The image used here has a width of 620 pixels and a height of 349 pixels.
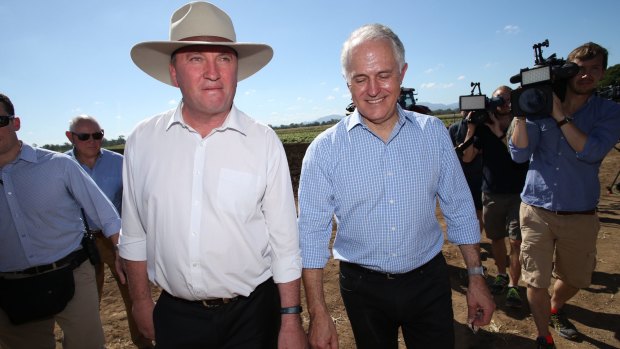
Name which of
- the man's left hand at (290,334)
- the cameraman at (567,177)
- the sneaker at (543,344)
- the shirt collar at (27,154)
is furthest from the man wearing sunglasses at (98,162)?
the cameraman at (567,177)

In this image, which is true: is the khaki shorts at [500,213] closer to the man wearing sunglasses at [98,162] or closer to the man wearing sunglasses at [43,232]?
the man wearing sunglasses at [43,232]

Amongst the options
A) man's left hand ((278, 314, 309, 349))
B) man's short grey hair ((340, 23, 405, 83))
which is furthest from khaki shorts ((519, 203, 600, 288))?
man's left hand ((278, 314, 309, 349))

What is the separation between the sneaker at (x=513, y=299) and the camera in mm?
3962

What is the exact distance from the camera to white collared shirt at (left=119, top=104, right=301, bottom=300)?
5.89 ft

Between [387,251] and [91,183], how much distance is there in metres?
2.50

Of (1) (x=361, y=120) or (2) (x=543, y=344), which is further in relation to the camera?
(2) (x=543, y=344)

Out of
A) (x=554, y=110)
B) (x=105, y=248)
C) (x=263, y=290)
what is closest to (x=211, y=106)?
(x=263, y=290)

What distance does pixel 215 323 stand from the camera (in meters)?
1.83

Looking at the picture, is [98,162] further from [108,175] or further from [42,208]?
[42,208]

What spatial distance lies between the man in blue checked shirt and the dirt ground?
1764 mm

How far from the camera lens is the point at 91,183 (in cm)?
280

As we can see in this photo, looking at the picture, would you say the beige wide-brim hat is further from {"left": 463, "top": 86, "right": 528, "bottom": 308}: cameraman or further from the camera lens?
{"left": 463, "top": 86, "right": 528, "bottom": 308}: cameraman

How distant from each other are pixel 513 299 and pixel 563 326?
568 mm

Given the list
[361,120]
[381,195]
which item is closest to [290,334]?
[381,195]
